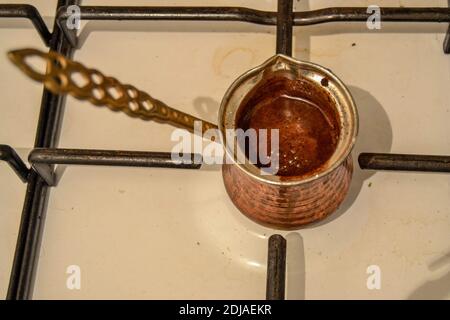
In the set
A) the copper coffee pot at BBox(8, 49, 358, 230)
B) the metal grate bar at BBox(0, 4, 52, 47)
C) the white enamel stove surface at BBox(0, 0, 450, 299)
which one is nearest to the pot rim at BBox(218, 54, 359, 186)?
the copper coffee pot at BBox(8, 49, 358, 230)

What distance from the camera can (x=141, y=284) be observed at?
0.52 meters

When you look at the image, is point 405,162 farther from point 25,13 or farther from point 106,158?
point 25,13

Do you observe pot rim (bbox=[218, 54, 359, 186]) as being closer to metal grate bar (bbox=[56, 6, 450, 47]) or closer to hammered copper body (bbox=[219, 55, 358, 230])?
hammered copper body (bbox=[219, 55, 358, 230])

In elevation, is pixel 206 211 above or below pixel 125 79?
below

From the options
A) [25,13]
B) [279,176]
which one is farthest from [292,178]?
[25,13]

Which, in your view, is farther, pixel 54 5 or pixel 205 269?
pixel 54 5

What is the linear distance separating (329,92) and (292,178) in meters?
0.09

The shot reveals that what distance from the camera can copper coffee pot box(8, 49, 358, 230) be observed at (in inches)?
16.5

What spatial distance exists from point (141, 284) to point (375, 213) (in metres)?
0.23

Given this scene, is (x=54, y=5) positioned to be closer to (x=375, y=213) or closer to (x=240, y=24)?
(x=240, y=24)

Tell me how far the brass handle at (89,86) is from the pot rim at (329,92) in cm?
5

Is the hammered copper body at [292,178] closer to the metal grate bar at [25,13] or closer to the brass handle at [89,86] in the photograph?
the brass handle at [89,86]

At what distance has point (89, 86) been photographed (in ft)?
1.07
